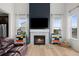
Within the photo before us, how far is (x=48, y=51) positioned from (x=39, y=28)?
Result: 540mm

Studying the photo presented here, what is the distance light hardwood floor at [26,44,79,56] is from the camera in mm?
2121

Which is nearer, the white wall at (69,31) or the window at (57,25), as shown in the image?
the white wall at (69,31)

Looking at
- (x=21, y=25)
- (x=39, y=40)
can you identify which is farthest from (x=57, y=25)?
(x=21, y=25)

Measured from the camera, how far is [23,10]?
7.70ft

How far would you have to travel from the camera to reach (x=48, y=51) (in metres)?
2.23

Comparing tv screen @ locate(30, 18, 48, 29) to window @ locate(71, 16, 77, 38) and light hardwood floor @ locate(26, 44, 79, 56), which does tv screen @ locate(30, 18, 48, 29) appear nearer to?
light hardwood floor @ locate(26, 44, 79, 56)

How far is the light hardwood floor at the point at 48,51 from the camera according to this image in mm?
2121

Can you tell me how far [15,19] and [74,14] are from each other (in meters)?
1.23

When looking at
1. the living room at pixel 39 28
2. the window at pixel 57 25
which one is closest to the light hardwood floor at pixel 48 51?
the living room at pixel 39 28

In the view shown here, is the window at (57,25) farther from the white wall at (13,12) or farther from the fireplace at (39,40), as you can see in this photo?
the white wall at (13,12)

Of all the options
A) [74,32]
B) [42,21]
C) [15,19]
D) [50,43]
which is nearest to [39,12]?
[42,21]

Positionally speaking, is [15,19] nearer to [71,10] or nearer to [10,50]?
[10,50]

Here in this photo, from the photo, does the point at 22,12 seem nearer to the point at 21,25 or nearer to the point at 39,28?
the point at 21,25

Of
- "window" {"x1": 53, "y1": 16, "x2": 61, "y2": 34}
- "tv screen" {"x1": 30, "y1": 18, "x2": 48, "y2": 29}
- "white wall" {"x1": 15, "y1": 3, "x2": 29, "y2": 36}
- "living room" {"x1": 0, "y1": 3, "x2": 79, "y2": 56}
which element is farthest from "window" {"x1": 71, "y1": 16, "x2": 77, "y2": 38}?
"white wall" {"x1": 15, "y1": 3, "x2": 29, "y2": 36}
